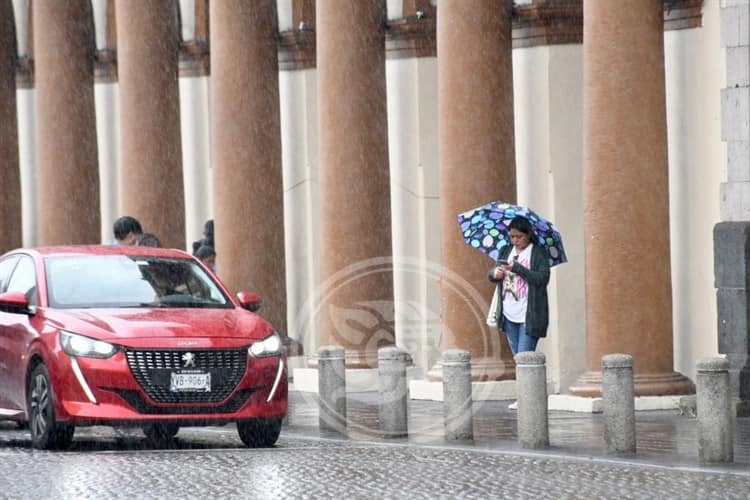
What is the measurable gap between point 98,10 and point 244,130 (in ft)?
27.3

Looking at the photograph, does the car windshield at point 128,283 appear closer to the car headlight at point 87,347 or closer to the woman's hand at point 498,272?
the car headlight at point 87,347

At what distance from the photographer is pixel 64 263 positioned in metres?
16.0

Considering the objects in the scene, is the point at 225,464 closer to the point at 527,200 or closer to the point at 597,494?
the point at 597,494

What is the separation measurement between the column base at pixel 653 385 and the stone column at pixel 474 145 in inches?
71.0

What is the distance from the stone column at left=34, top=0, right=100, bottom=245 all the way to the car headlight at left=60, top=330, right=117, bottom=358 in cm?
1269

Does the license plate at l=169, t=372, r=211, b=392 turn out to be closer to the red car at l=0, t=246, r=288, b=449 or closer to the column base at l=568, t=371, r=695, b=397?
the red car at l=0, t=246, r=288, b=449

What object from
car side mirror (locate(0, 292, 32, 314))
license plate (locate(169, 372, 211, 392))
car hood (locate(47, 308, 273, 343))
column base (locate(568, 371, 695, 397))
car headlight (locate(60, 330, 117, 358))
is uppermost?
car side mirror (locate(0, 292, 32, 314))

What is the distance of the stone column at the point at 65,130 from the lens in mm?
27359

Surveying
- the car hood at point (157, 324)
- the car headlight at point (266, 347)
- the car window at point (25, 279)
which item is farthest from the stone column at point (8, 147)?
the car headlight at point (266, 347)

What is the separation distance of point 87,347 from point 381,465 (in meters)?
2.33

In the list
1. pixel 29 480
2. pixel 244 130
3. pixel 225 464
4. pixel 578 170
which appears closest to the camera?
pixel 29 480

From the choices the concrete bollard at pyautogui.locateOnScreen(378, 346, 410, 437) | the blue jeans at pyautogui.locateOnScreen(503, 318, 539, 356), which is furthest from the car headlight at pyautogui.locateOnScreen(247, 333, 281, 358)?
the blue jeans at pyautogui.locateOnScreen(503, 318, 539, 356)

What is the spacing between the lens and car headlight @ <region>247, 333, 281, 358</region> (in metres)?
15.0

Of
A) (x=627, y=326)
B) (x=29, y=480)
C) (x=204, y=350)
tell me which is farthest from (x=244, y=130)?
(x=29, y=480)
